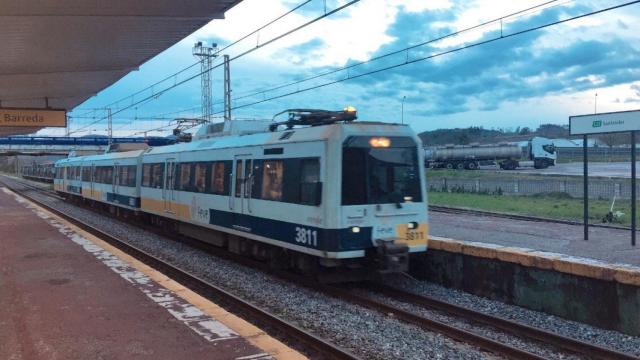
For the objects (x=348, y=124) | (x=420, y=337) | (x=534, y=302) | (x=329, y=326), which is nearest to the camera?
(x=420, y=337)

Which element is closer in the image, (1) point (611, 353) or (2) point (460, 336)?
(1) point (611, 353)

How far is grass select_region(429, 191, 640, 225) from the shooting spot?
63.6 ft

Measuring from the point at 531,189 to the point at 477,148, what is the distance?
107 feet

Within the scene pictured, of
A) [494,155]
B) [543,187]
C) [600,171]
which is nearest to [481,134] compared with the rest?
[494,155]

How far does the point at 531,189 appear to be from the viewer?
1171 inches

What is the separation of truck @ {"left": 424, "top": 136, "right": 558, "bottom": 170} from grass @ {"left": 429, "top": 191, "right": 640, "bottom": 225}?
1296 inches

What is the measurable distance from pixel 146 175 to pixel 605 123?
14.0 meters

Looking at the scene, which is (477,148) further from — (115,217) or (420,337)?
(420,337)

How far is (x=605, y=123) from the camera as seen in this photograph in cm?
1192

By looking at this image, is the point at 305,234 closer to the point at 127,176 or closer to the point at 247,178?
the point at 247,178

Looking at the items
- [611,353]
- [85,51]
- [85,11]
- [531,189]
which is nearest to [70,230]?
[85,51]

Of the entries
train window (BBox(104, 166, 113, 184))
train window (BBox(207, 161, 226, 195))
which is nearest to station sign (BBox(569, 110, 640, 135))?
train window (BBox(207, 161, 226, 195))

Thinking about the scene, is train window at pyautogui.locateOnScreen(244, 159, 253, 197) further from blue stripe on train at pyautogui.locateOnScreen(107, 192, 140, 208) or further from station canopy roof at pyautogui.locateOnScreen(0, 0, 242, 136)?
blue stripe on train at pyautogui.locateOnScreen(107, 192, 140, 208)

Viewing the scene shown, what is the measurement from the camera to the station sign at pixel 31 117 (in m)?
20.3
